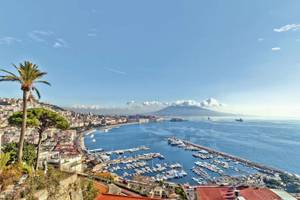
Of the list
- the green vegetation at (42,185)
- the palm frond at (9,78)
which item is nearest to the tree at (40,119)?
the palm frond at (9,78)

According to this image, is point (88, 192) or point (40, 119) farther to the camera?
point (40, 119)

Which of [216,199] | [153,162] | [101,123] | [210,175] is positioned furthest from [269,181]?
[101,123]

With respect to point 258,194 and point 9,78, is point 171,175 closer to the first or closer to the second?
point 258,194

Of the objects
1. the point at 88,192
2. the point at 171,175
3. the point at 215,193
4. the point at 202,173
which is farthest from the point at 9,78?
the point at 202,173

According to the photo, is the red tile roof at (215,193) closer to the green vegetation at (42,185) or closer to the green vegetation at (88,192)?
the green vegetation at (88,192)

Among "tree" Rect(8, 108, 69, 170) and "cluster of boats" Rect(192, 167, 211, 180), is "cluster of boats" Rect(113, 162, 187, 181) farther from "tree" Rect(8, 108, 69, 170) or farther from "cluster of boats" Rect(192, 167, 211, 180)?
"tree" Rect(8, 108, 69, 170)

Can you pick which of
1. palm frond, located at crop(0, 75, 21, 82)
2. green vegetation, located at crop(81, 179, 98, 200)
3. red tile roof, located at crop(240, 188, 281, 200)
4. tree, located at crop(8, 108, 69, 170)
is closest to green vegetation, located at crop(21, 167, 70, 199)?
green vegetation, located at crop(81, 179, 98, 200)

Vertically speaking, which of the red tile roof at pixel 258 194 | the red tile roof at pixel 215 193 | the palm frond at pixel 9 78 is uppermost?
the palm frond at pixel 9 78

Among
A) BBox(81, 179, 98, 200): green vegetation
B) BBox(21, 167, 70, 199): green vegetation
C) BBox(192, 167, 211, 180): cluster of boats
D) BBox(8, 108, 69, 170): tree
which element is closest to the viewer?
BBox(21, 167, 70, 199): green vegetation
